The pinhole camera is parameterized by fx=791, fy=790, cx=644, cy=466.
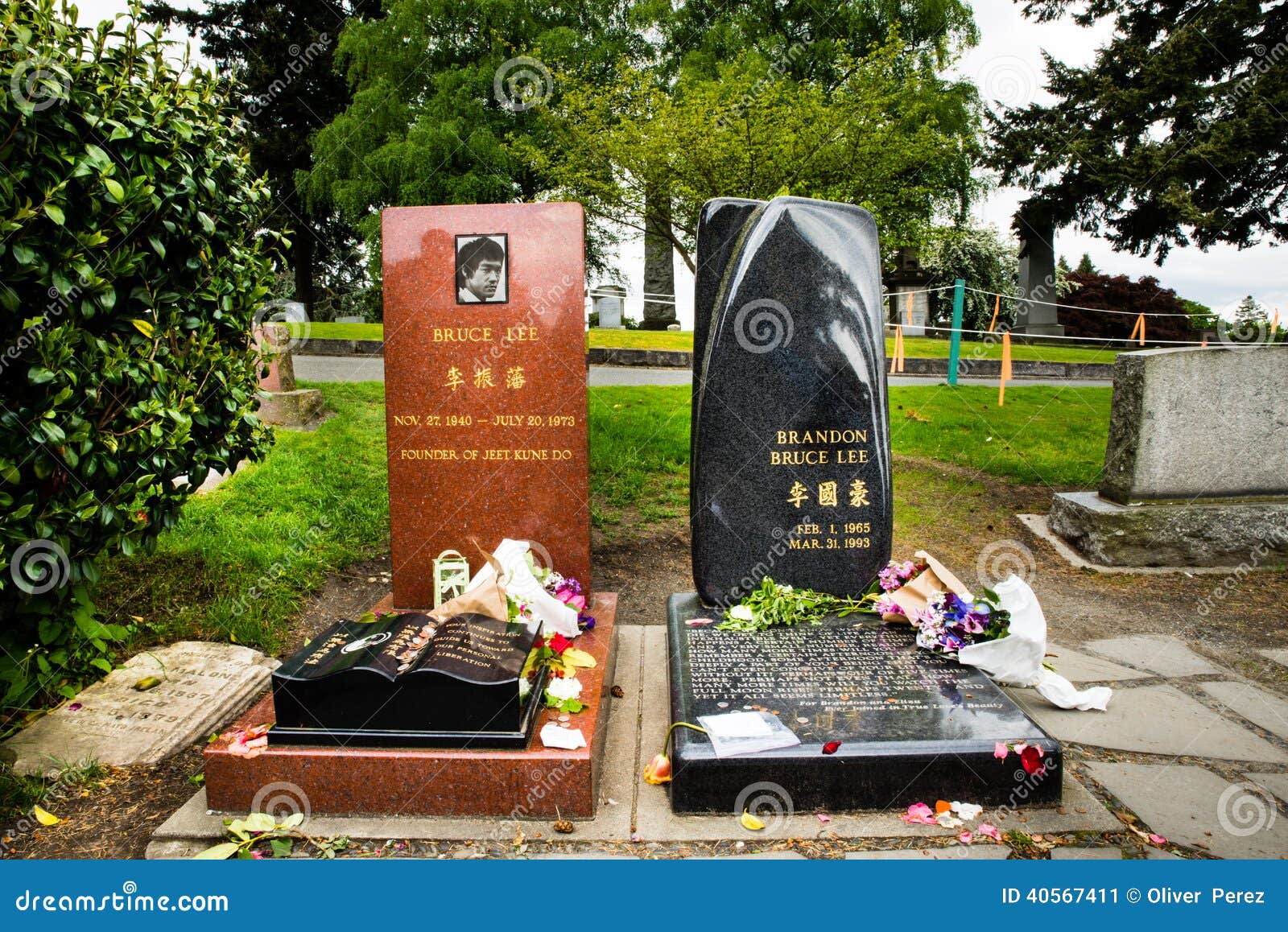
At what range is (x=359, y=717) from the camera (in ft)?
9.20

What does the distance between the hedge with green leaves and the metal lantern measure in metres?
1.12

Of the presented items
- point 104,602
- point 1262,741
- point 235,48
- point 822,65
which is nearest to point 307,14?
point 235,48

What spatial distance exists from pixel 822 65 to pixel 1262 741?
17732mm

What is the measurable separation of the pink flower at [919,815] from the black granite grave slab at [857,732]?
4 cm

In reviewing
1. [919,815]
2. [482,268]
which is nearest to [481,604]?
[482,268]

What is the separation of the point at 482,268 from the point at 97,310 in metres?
1.78

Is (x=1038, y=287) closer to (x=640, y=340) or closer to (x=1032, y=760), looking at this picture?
(x=640, y=340)

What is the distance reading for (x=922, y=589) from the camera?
3684mm

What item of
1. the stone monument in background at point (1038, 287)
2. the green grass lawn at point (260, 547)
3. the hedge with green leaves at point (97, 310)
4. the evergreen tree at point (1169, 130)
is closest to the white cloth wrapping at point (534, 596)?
the hedge with green leaves at point (97, 310)

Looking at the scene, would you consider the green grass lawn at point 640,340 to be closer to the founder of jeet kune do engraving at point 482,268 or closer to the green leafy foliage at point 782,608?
the founder of jeet kune do engraving at point 482,268

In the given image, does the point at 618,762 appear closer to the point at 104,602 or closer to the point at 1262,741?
the point at 1262,741

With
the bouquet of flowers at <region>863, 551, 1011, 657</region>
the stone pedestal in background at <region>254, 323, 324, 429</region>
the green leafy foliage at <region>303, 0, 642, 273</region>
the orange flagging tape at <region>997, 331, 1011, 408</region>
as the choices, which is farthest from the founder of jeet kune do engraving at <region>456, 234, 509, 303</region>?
the green leafy foliage at <region>303, 0, 642, 273</region>

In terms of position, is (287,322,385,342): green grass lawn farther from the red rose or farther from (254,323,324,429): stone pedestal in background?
the red rose

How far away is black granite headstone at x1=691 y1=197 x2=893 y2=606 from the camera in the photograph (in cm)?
393
